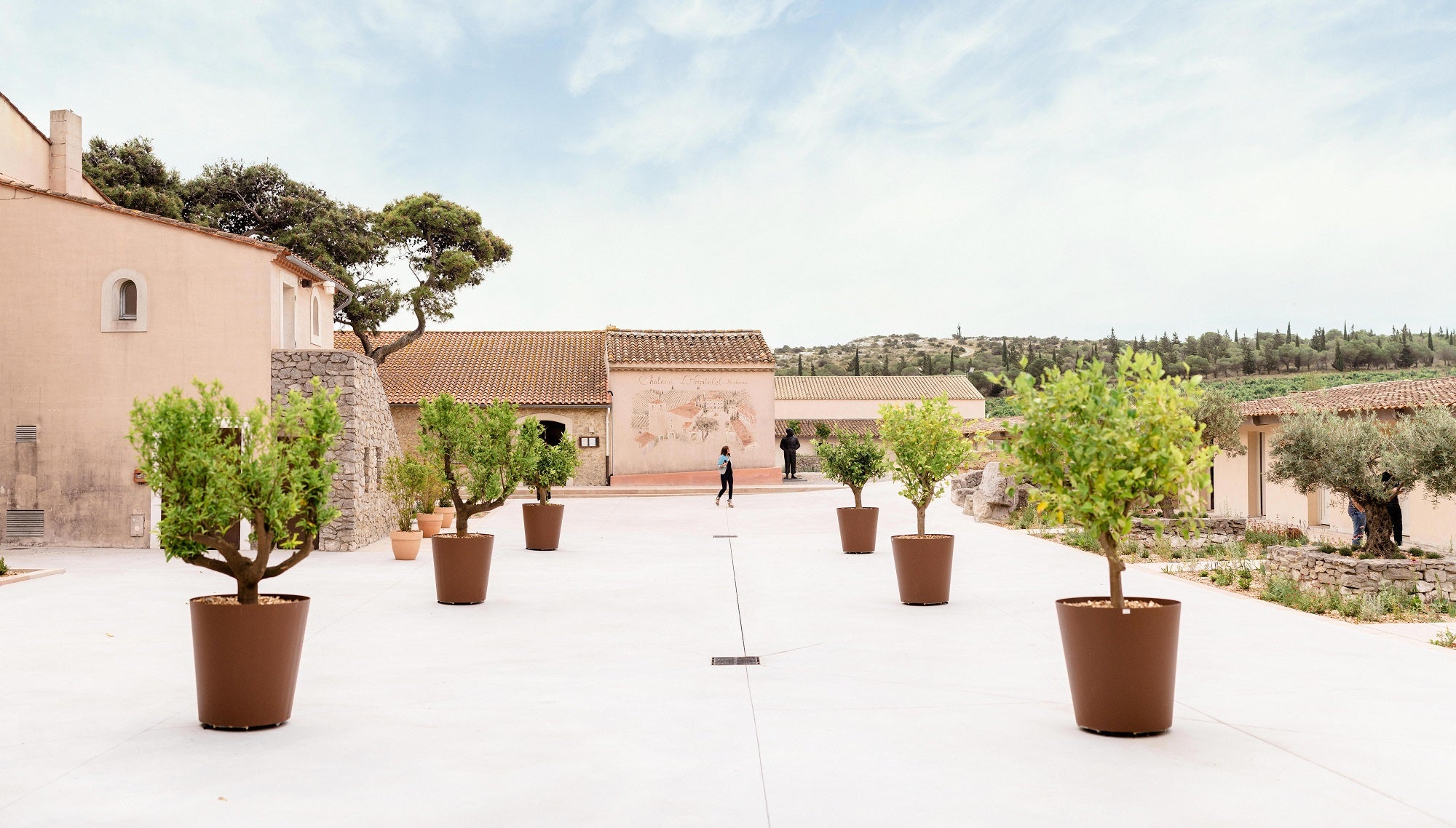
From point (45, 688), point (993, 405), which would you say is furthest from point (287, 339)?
point (993, 405)

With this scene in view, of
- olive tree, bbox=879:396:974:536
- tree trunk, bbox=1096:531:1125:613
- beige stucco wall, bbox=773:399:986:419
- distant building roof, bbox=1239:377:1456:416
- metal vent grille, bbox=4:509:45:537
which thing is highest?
beige stucco wall, bbox=773:399:986:419

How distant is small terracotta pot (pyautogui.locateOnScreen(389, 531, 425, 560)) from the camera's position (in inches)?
587

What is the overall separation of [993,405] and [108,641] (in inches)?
2699

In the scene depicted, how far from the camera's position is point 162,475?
18.9 ft

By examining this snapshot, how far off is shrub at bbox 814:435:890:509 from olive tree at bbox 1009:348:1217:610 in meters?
9.83

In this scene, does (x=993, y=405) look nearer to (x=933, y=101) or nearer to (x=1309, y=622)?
(x=933, y=101)

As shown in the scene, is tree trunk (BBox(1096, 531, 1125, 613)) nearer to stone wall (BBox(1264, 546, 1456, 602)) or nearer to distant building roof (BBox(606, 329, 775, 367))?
stone wall (BBox(1264, 546, 1456, 602))

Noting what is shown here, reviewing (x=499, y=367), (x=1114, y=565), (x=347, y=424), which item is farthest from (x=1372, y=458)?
(x=499, y=367)

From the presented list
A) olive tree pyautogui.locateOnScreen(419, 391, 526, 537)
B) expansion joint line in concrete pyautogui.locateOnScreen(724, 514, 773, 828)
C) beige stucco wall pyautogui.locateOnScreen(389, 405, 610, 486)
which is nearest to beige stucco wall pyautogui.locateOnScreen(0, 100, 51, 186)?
olive tree pyautogui.locateOnScreen(419, 391, 526, 537)

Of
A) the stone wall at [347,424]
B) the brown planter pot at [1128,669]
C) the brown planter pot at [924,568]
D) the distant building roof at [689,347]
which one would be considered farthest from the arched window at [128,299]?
the distant building roof at [689,347]

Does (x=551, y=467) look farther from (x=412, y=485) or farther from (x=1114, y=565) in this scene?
(x=1114, y=565)

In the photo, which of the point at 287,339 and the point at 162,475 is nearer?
the point at 162,475

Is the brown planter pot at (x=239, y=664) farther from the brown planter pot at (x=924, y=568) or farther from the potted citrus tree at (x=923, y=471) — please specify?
the potted citrus tree at (x=923, y=471)

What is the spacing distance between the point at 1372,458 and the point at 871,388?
5262 cm
